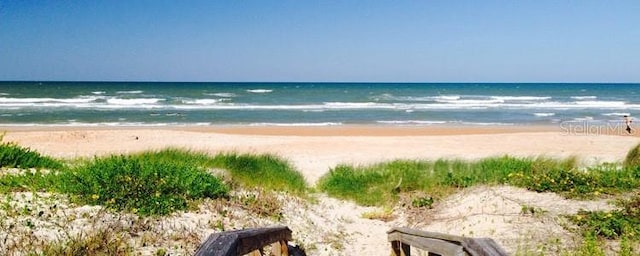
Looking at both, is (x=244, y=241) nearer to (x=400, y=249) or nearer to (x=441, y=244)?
(x=441, y=244)

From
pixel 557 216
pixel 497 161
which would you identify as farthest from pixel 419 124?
pixel 557 216

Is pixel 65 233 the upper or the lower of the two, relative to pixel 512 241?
upper

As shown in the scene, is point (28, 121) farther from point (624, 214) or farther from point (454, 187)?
point (624, 214)

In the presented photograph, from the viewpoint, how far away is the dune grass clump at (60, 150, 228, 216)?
6859 mm

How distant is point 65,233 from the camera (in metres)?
5.84

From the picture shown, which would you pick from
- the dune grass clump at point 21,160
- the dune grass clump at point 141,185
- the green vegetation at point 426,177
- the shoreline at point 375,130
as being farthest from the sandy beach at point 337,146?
the dune grass clump at point 141,185

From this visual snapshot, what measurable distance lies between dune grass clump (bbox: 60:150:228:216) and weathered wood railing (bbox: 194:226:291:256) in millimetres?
1717

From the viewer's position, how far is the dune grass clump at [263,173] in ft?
31.6

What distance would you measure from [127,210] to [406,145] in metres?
13.7

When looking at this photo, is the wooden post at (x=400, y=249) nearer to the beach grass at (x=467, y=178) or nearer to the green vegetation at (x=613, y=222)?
the green vegetation at (x=613, y=222)

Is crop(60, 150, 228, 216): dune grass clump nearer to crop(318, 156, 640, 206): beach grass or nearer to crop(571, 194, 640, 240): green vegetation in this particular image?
crop(318, 156, 640, 206): beach grass

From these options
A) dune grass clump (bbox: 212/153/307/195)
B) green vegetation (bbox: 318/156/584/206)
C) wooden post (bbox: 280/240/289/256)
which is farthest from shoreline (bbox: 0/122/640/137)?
wooden post (bbox: 280/240/289/256)

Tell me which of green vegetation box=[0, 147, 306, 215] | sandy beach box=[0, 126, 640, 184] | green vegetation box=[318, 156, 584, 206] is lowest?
sandy beach box=[0, 126, 640, 184]

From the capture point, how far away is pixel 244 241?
4309 millimetres
